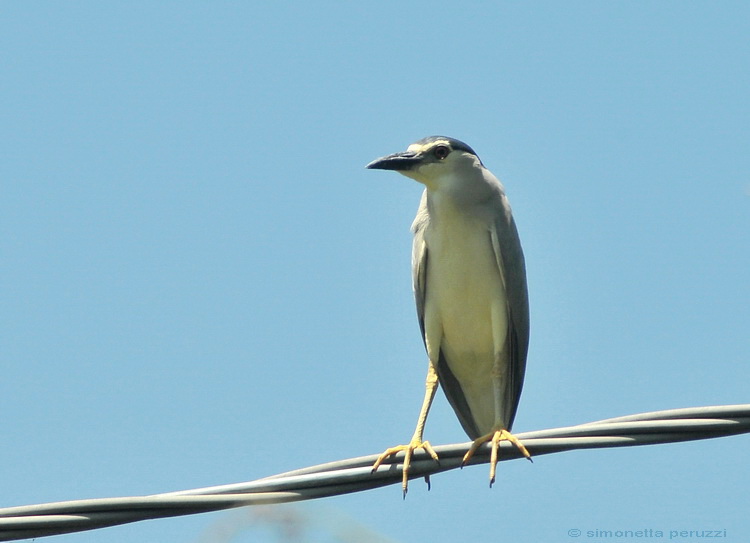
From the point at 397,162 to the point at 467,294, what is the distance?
0.98 meters

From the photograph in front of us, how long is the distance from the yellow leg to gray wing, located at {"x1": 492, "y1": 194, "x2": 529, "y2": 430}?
51 cm

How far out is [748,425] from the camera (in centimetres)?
344

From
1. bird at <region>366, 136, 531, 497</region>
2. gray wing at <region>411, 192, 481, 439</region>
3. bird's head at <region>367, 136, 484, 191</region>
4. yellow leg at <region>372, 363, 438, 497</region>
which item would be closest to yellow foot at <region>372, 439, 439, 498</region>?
yellow leg at <region>372, 363, 438, 497</region>

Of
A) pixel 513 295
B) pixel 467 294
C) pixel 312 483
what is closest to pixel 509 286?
pixel 513 295

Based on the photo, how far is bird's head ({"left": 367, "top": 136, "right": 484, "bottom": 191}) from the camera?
6.98 metres

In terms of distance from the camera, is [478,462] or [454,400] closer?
[478,462]

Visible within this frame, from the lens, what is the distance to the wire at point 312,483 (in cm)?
331

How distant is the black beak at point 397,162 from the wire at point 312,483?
3420 mm

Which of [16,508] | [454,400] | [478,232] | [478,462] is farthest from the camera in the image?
[454,400]

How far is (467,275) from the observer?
22.1 feet

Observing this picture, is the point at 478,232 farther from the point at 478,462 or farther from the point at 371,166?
the point at 478,462

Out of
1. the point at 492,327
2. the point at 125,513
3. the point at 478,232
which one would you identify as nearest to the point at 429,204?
the point at 478,232

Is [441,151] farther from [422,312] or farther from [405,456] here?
[405,456]

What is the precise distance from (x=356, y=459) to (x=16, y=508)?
3.64ft
